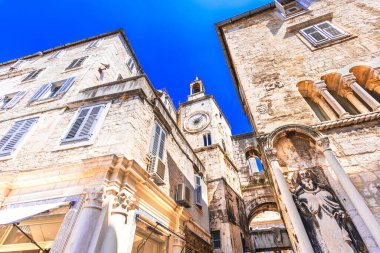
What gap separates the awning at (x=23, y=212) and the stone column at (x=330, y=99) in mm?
7180

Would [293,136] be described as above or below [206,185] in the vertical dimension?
below

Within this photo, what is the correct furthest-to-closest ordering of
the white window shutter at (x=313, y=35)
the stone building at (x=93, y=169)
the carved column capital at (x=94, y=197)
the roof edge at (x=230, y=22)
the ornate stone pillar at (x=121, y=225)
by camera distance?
1. the roof edge at (x=230, y=22)
2. the white window shutter at (x=313, y=35)
3. the stone building at (x=93, y=169)
4. the carved column capital at (x=94, y=197)
5. the ornate stone pillar at (x=121, y=225)

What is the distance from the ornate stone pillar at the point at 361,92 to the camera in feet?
16.7

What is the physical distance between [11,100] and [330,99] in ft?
44.4

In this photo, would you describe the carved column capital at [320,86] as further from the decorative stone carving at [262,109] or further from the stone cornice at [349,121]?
the decorative stone carving at [262,109]

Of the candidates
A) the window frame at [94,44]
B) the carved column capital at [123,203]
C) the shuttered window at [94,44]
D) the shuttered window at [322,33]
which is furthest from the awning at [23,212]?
the shuttered window at [94,44]

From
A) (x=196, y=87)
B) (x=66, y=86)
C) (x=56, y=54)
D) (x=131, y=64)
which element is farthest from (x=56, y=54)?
(x=196, y=87)

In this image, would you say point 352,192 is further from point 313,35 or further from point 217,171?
point 217,171

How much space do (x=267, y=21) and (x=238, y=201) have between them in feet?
38.1

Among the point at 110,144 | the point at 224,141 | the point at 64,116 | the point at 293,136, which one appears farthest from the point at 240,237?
the point at 64,116

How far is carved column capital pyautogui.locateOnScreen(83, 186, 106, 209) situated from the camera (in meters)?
4.19

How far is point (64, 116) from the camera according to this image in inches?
291

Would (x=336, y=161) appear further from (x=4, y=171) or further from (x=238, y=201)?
(x=238, y=201)

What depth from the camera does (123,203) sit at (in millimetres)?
Result: 4574
